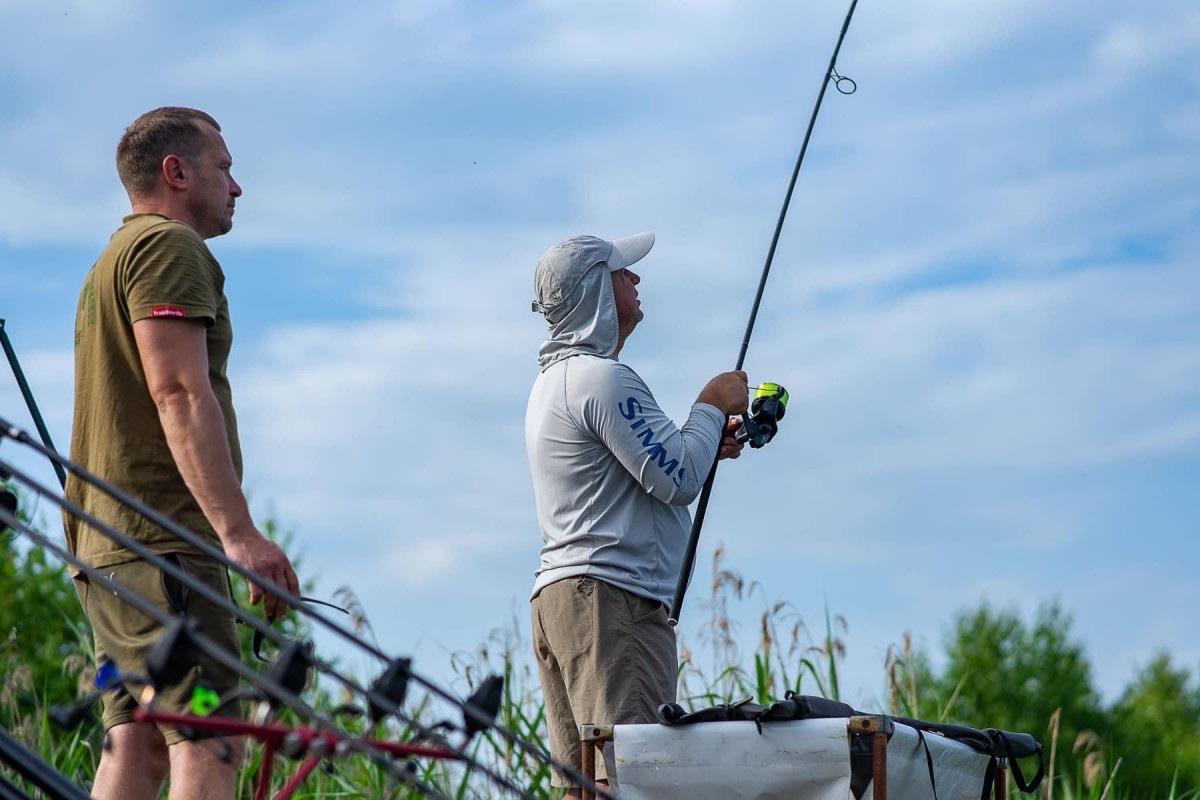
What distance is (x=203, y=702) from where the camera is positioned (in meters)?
1.64

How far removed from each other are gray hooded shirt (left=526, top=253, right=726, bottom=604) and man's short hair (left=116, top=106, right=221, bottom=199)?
2.99ft

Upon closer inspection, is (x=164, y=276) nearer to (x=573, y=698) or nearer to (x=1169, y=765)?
(x=573, y=698)

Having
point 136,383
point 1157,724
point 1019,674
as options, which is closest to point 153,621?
point 136,383

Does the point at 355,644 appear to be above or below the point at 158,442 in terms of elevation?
below

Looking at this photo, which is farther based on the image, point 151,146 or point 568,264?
point 568,264

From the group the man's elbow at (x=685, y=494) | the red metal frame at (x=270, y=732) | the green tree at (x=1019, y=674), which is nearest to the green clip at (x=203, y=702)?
the red metal frame at (x=270, y=732)

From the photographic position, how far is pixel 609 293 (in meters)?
3.42

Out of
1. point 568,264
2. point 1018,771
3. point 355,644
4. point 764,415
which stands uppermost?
point 568,264

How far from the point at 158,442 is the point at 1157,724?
124 feet

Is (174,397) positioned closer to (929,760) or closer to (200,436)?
(200,436)

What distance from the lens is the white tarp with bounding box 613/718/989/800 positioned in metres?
2.78

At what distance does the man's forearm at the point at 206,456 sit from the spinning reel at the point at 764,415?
4.88ft

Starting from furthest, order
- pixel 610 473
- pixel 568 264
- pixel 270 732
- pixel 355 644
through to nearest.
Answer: pixel 568 264 → pixel 610 473 → pixel 355 644 → pixel 270 732

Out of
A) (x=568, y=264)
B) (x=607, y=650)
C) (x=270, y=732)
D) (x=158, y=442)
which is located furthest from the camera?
(x=568, y=264)
